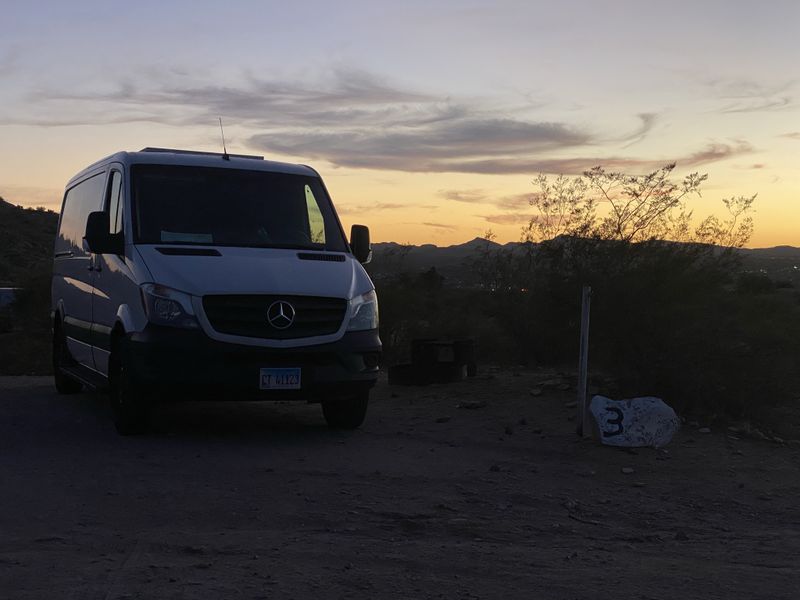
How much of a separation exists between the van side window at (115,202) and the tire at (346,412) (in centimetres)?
258

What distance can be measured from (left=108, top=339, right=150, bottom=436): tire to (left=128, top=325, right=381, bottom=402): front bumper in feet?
0.69

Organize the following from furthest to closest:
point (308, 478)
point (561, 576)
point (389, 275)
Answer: point (389, 275) < point (308, 478) < point (561, 576)

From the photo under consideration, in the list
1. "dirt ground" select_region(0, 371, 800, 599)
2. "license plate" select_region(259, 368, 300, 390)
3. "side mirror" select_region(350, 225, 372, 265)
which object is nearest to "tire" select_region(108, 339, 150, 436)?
"dirt ground" select_region(0, 371, 800, 599)

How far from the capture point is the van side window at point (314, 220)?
1004 cm

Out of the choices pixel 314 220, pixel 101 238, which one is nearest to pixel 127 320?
pixel 101 238

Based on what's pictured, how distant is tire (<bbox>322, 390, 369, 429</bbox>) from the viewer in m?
9.65

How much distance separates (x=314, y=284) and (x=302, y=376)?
0.82m

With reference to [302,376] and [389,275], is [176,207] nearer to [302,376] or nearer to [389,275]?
[302,376]

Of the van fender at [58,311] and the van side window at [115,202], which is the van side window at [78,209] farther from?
the van fender at [58,311]

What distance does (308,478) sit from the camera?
7.48 meters

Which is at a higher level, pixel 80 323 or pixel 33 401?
pixel 80 323

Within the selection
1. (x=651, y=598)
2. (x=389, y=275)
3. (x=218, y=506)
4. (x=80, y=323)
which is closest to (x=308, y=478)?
(x=218, y=506)

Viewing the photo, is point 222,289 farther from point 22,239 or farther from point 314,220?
point 22,239

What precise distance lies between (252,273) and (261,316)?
0.41 m
